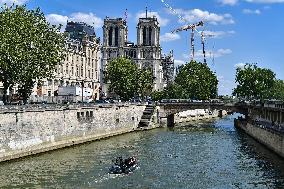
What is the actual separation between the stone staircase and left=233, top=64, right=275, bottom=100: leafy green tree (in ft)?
244

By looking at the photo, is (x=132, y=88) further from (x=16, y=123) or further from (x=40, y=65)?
(x=16, y=123)

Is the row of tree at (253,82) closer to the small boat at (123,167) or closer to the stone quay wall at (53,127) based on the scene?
the stone quay wall at (53,127)

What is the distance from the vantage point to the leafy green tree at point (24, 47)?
7200 cm

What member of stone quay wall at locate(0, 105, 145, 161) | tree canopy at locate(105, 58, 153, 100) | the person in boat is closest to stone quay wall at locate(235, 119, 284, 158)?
the person in boat

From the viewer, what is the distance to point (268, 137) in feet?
252

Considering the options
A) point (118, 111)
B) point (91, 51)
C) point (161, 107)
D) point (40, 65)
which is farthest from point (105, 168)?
point (91, 51)

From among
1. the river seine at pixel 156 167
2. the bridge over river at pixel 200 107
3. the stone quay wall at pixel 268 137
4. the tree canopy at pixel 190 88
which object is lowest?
the river seine at pixel 156 167

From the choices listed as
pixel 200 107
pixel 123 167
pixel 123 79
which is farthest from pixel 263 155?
pixel 123 79

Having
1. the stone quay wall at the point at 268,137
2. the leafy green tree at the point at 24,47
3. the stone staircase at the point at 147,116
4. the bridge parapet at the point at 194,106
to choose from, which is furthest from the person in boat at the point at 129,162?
the bridge parapet at the point at 194,106

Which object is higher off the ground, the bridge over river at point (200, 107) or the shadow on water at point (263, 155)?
the bridge over river at point (200, 107)

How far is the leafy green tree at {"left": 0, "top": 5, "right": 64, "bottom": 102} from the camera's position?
72000 mm

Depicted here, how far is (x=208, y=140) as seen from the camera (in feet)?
296

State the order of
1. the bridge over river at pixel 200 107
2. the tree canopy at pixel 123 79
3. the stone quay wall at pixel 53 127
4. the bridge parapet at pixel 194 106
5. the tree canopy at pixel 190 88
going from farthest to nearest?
the tree canopy at pixel 190 88, the tree canopy at pixel 123 79, the bridge parapet at pixel 194 106, the bridge over river at pixel 200 107, the stone quay wall at pixel 53 127

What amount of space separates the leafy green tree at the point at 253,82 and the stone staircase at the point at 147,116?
74371 mm
